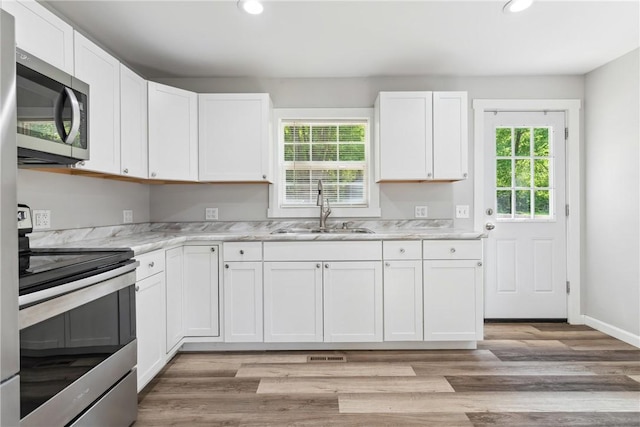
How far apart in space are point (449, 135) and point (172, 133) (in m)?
2.28

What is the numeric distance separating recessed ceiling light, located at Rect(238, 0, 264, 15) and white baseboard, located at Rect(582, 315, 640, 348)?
3.69 meters

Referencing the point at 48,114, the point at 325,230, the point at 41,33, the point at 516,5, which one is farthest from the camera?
the point at 325,230

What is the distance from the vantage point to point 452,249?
274 cm

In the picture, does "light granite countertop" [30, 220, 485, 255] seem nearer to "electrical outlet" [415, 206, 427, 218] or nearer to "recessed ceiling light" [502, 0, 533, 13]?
"electrical outlet" [415, 206, 427, 218]

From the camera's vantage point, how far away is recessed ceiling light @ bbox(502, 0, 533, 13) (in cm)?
216

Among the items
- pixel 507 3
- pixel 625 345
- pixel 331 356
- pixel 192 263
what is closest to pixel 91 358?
pixel 192 263

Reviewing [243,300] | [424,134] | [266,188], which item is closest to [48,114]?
[243,300]

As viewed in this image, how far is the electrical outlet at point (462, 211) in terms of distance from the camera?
11.2ft

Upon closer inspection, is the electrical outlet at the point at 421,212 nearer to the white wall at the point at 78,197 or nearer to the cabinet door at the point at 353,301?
the cabinet door at the point at 353,301

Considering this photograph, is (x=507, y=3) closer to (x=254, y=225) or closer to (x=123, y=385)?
(x=254, y=225)

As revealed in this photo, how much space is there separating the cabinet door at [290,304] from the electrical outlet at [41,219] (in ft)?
4.54

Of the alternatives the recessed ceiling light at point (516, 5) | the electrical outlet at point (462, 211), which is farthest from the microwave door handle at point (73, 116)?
the electrical outlet at point (462, 211)

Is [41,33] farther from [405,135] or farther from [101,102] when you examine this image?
[405,135]

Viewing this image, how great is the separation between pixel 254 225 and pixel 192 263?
2.54 feet
